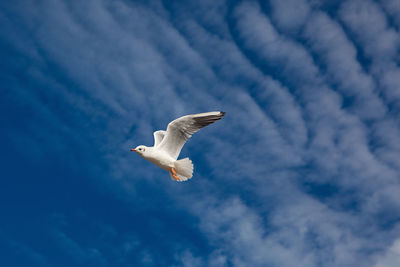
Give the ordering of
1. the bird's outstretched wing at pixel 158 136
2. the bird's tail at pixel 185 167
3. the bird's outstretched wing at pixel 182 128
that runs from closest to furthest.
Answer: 1. the bird's outstretched wing at pixel 182 128
2. the bird's tail at pixel 185 167
3. the bird's outstretched wing at pixel 158 136

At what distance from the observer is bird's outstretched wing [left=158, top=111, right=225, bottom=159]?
16781 millimetres

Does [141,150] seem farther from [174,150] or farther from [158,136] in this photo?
[158,136]

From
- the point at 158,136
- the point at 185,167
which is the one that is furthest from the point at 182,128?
the point at 158,136

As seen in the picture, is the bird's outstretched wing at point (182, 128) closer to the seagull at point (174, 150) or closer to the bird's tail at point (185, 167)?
the seagull at point (174, 150)

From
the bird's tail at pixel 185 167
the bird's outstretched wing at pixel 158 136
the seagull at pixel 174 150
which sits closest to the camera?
the seagull at pixel 174 150

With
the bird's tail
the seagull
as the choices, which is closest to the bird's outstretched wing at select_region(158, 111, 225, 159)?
the seagull

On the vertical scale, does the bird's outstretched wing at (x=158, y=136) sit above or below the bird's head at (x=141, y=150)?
above

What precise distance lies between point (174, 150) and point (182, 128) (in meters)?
1.31

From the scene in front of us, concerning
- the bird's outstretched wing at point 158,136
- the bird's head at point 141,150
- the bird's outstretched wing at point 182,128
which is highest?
the bird's outstretched wing at point 158,136

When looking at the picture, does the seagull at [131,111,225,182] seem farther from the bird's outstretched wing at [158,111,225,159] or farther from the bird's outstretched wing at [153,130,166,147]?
the bird's outstretched wing at [153,130,166,147]

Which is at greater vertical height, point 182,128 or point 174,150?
point 182,128

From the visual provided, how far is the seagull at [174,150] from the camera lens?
17.6 m

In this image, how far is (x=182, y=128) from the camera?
698 inches

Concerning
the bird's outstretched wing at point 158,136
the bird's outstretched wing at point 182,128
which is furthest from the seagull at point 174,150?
the bird's outstretched wing at point 158,136
